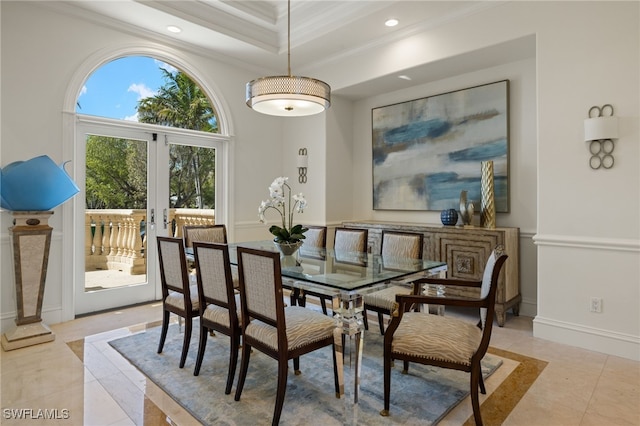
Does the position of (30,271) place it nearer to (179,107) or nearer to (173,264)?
(173,264)

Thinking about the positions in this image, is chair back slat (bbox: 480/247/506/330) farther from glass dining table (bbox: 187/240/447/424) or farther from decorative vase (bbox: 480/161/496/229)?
decorative vase (bbox: 480/161/496/229)

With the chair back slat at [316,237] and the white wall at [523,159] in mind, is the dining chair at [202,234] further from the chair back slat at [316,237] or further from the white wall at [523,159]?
the white wall at [523,159]

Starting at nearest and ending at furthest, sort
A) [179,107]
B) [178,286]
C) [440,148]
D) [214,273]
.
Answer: [214,273] → [178,286] → [440,148] → [179,107]

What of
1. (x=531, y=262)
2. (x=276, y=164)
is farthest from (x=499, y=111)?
(x=276, y=164)

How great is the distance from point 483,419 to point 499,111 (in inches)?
124

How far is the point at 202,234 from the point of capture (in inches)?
147

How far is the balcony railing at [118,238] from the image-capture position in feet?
12.9

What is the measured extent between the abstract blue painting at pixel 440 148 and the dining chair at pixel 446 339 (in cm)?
229

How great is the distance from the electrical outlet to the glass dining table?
1.38 m

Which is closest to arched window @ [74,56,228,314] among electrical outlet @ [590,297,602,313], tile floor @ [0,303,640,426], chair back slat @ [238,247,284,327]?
tile floor @ [0,303,640,426]

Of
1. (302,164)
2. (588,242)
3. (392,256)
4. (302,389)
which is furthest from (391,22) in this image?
(302,389)

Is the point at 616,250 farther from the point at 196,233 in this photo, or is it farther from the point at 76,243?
the point at 76,243

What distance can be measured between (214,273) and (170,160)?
2.65 m

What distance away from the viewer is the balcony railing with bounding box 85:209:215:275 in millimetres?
3936
